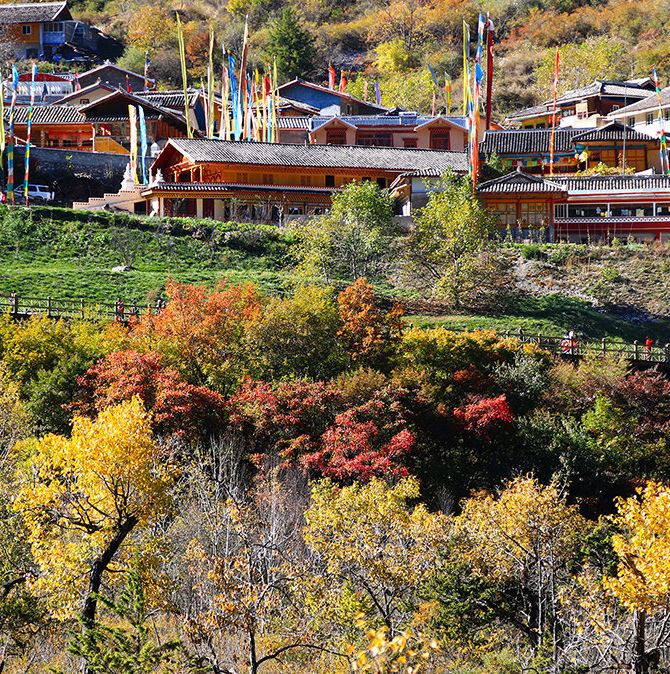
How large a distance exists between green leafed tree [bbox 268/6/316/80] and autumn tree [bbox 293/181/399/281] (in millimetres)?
46983

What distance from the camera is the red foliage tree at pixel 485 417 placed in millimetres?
39375

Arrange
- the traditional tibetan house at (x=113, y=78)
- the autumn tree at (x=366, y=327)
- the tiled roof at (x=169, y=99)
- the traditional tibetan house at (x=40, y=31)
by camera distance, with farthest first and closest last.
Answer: the traditional tibetan house at (x=40, y=31), the traditional tibetan house at (x=113, y=78), the tiled roof at (x=169, y=99), the autumn tree at (x=366, y=327)

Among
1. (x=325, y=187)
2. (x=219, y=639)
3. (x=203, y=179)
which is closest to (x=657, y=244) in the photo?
(x=325, y=187)

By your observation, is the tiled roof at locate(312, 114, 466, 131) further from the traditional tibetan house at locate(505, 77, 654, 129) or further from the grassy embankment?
the grassy embankment

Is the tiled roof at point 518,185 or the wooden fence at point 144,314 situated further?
the tiled roof at point 518,185

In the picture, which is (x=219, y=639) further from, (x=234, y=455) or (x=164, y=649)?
(x=234, y=455)

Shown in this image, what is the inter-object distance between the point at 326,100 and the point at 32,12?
2920 centimetres

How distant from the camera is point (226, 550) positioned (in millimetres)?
29641

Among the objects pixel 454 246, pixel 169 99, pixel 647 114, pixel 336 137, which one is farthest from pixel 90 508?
pixel 647 114

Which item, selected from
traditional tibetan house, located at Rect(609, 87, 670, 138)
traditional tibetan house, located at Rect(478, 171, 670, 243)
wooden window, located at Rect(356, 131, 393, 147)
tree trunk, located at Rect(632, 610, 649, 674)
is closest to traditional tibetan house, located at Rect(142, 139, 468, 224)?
traditional tibetan house, located at Rect(478, 171, 670, 243)

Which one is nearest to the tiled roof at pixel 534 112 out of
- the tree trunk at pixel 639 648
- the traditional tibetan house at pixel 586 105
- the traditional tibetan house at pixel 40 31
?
the traditional tibetan house at pixel 586 105

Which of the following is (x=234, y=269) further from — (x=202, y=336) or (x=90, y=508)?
(x=90, y=508)

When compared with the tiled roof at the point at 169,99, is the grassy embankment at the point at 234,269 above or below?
below

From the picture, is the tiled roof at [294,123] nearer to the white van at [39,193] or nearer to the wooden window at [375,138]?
the wooden window at [375,138]
